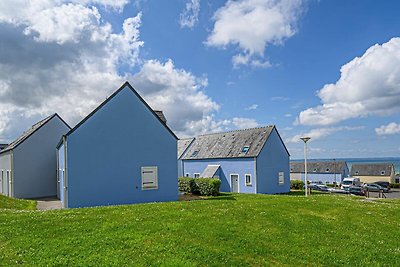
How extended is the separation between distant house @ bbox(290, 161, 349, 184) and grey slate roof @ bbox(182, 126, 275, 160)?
40.6m

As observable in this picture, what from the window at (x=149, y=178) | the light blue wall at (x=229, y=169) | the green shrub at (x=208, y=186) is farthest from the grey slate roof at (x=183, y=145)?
the window at (x=149, y=178)

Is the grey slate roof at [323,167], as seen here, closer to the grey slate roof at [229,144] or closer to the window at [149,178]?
the grey slate roof at [229,144]

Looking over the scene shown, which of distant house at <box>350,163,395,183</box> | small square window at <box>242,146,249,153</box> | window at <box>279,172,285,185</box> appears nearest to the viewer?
small square window at <box>242,146,249,153</box>

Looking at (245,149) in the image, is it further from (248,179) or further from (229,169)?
(248,179)

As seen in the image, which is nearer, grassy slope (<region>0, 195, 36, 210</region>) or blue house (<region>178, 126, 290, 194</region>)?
grassy slope (<region>0, 195, 36, 210</region>)

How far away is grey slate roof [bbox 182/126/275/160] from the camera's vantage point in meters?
37.4

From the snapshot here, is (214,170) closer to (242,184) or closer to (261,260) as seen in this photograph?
(242,184)

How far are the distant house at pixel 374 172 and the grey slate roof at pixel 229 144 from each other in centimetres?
5241

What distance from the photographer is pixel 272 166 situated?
123ft

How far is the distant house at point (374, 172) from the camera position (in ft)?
246

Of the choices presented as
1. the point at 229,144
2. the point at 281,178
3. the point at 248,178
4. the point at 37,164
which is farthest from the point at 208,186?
the point at 37,164

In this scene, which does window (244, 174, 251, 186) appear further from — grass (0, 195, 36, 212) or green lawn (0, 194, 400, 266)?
grass (0, 195, 36, 212)

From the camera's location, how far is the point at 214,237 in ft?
36.0

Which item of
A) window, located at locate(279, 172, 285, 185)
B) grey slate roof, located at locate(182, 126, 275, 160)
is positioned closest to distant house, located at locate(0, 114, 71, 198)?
grey slate roof, located at locate(182, 126, 275, 160)
